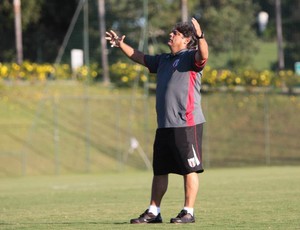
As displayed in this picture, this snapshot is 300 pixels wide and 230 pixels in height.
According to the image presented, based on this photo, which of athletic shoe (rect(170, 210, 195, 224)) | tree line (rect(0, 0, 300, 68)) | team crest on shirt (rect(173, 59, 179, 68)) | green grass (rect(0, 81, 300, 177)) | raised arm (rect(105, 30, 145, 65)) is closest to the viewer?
athletic shoe (rect(170, 210, 195, 224))

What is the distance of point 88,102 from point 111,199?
20.7m

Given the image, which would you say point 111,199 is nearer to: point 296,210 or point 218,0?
point 296,210

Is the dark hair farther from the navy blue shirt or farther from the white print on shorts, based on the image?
the white print on shorts

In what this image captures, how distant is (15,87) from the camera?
39.5 m

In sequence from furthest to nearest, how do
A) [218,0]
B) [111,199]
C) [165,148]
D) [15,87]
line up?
1. [218,0]
2. [15,87]
3. [111,199]
4. [165,148]

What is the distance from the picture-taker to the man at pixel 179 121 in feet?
35.8

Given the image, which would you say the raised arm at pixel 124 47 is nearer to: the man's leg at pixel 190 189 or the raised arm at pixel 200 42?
the raised arm at pixel 200 42

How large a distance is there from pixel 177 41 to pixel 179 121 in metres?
0.87

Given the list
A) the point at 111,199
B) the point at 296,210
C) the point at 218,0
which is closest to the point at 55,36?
the point at 218,0

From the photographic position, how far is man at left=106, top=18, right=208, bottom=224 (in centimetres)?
1090

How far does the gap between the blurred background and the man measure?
916 inches

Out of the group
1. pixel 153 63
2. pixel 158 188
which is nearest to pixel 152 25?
pixel 153 63

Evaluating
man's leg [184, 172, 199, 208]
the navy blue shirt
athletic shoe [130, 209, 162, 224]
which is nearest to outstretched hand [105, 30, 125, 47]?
the navy blue shirt

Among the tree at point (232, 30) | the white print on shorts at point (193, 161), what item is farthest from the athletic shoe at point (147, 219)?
the tree at point (232, 30)
